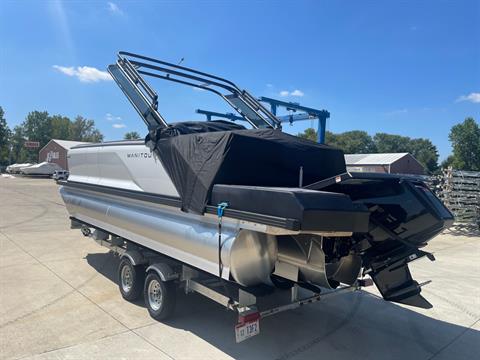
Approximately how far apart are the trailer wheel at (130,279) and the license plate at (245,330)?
2156 mm

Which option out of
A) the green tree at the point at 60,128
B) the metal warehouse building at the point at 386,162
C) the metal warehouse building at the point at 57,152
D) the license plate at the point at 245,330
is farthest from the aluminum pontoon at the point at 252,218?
the green tree at the point at 60,128

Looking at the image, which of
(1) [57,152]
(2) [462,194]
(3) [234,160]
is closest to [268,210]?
(3) [234,160]

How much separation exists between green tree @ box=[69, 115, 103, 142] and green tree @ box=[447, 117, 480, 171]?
243ft

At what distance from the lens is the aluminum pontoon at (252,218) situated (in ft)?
10.4

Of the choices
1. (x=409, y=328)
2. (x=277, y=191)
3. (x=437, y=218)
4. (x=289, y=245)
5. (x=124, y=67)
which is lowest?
(x=409, y=328)

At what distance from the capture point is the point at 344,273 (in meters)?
4.41

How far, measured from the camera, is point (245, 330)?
3.43 metres

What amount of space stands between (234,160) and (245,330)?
158 cm

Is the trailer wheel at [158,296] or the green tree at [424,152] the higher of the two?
the green tree at [424,152]

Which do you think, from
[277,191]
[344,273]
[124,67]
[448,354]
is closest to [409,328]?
[448,354]

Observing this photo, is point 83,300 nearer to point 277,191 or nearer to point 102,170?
point 102,170

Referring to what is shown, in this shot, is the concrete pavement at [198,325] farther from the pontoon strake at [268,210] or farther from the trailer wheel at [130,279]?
the pontoon strake at [268,210]

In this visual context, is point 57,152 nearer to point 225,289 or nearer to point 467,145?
→ point 225,289

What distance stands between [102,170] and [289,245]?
3.65 meters
